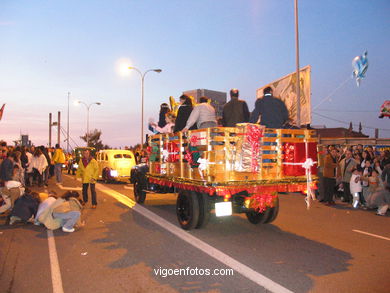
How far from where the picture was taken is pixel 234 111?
7242mm

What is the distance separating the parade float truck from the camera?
19.5 feet

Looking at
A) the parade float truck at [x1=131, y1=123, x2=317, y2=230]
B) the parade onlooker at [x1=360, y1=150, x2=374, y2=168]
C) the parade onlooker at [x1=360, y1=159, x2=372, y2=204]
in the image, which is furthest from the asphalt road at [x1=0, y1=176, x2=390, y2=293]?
the parade onlooker at [x1=360, y1=150, x2=374, y2=168]

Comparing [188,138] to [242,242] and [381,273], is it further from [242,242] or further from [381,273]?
[381,273]

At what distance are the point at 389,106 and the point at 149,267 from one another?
99.1ft

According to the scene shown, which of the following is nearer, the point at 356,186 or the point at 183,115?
the point at 183,115

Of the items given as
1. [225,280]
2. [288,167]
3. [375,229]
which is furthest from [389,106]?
[225,280]

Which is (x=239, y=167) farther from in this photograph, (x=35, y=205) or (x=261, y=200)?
(x=35, y=205)

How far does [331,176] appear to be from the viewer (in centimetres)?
1126

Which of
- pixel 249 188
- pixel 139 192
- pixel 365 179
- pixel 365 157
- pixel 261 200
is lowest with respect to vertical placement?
pixel 139 192

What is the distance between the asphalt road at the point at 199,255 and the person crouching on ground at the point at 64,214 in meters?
0.18

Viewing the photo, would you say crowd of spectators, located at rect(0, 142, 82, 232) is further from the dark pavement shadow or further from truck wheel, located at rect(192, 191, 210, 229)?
truck wheel, located at rect(192, 191, 210, 229)

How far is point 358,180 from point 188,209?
6.12 metres

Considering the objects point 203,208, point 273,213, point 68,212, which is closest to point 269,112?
point 273,213

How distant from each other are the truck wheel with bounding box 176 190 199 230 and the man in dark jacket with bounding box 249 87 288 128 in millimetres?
1981
